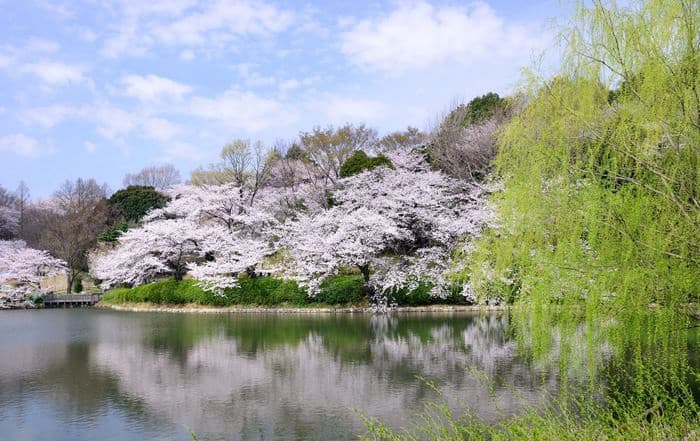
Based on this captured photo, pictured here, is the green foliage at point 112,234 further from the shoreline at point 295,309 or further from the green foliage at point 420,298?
the green foliage at point 420,298

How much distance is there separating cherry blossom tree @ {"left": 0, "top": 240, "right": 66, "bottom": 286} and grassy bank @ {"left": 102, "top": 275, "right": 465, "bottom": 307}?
26.5 feet

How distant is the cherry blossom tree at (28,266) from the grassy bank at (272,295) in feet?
26.5

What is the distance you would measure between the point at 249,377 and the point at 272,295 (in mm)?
11864

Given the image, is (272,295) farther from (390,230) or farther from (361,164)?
(361,164)

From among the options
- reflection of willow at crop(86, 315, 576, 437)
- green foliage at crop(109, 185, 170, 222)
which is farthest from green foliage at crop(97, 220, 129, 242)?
reflection of willow at crop(86, 315, 576, 437)

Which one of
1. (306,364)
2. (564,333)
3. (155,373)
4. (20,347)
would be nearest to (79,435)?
(155,373)

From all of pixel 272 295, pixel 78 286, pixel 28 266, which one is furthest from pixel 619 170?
pixel 28 266

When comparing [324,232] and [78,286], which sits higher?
[324,232]

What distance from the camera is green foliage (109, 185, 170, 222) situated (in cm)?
3603

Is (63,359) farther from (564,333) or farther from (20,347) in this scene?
(564,333)

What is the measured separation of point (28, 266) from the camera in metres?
29.8

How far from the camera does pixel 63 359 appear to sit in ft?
40.5

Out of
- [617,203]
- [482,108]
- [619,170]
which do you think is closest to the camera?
[617,203]

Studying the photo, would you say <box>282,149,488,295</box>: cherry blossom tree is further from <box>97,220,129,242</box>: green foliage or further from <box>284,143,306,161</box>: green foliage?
<box>97,220,129,242</box>: green foliage
